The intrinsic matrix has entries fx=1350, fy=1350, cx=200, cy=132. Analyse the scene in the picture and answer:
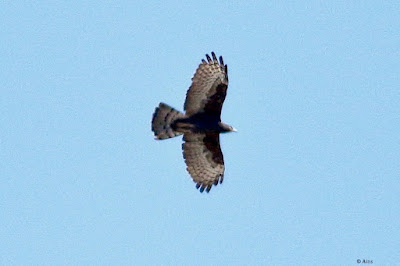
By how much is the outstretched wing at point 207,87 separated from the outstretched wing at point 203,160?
0.88m

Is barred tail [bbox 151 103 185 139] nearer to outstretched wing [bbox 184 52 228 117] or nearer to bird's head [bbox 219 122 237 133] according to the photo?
outstretched wing [bbox 184 52 228 117]

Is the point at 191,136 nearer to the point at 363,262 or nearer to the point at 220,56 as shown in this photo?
the point at 220,56

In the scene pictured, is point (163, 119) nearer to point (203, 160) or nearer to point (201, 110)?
point (201, 110)

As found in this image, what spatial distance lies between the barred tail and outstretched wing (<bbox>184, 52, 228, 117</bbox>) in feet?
0.98

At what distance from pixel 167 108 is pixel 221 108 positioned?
3.67ft

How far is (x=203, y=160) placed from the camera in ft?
89.8

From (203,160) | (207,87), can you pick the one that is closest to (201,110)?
(207,87)

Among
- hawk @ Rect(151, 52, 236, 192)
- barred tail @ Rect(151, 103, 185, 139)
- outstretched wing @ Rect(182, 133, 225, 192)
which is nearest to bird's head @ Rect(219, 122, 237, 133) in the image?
hawk @ Rect(151, 52, 236, 192)

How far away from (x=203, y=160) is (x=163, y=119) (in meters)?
1.38

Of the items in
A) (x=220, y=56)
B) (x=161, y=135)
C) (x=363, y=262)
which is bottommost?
(x=363, y=262)

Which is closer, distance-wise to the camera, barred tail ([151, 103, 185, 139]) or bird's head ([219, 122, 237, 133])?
barred tail ([151, 103, 185, 139])

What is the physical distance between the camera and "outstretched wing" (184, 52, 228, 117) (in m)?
26.6

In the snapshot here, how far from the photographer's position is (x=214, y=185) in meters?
27.4

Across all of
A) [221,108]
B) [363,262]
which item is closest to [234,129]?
[221,108]
